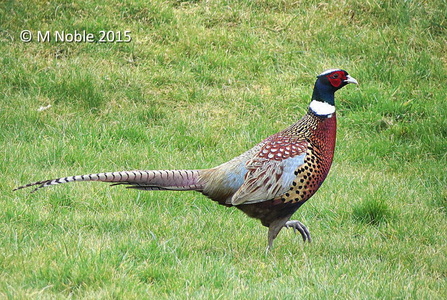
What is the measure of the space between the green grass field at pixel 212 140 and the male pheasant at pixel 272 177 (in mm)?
289

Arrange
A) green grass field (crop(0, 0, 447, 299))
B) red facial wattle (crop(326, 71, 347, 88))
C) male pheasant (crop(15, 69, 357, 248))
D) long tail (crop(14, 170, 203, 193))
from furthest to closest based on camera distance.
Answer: red facial wattle (crop(326, 71, 347, 88))
male pheasant (crop(15, 69, 357, 248))
long tail (crop(14, 170, 203, 193))
green grass field (crop(0, 0, 447, 299))

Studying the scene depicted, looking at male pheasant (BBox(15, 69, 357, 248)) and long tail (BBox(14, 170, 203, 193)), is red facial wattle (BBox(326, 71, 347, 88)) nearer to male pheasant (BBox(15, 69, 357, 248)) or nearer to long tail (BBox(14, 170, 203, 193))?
male pheasant (BBox(15, 69, 357, 248))

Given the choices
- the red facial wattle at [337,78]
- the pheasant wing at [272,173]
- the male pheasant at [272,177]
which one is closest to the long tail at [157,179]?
the male pheasant at [272,177]

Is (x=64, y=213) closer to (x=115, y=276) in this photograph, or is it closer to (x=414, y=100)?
(x=115, y=276)

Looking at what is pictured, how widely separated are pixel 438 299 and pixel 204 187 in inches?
67.3

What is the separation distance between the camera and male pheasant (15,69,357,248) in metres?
4.57

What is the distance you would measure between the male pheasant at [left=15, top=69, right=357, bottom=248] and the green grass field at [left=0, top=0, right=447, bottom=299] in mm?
289

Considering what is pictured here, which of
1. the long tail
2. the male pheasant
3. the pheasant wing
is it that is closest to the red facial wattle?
the male pheasant

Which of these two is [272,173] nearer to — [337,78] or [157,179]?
[157,179]

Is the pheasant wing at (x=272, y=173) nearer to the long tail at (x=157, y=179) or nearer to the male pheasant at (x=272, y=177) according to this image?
the male pheasant at (x=272, y=177)

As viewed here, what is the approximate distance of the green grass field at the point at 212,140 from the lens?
154 inches

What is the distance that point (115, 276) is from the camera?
3705mm

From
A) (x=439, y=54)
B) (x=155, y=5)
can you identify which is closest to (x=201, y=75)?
(x=155, y=5)

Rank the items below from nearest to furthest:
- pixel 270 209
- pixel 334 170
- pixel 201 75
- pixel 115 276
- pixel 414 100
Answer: pixel 115 276
pixel 270 209
pixel 334 170
pixel 414 100
pixel 201 75
